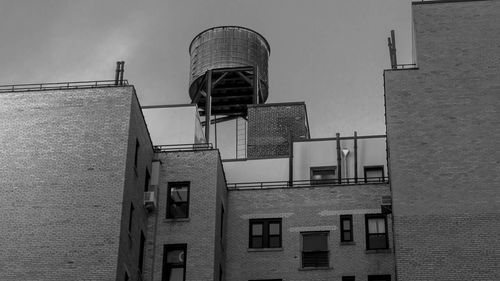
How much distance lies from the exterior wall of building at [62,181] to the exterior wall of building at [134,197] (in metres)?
0.63

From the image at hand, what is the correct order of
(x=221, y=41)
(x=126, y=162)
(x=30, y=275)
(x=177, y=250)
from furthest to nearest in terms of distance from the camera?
(x=221, y=41)
(x=177, y=250)
(x=126, y=162)
(x=30, y=275)

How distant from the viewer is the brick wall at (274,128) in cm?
6819

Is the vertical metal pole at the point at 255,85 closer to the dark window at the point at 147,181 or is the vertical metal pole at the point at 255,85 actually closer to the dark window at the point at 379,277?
the dark window at the point at 147,181

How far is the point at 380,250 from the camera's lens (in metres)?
56.2

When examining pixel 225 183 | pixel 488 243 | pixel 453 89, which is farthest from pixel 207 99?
pixel 488 243

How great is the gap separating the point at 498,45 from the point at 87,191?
20.6m

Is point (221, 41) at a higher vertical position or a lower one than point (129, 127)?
higher

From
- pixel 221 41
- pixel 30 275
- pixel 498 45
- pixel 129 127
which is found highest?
pixel 221 41

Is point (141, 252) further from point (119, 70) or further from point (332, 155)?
point (332, 155)

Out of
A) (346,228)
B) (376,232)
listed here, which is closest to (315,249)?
(346,228)

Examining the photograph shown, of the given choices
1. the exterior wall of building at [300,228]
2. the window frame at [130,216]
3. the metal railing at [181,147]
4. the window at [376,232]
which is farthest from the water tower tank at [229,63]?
the window frame at [130,216]

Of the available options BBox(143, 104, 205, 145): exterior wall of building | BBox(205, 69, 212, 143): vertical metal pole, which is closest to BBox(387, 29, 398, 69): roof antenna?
BBox(143, 104, 205, 145): exterior wall of building

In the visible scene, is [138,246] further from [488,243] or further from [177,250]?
[488,243]

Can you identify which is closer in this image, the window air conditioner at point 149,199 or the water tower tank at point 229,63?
the window air conditioner at point 149,199
